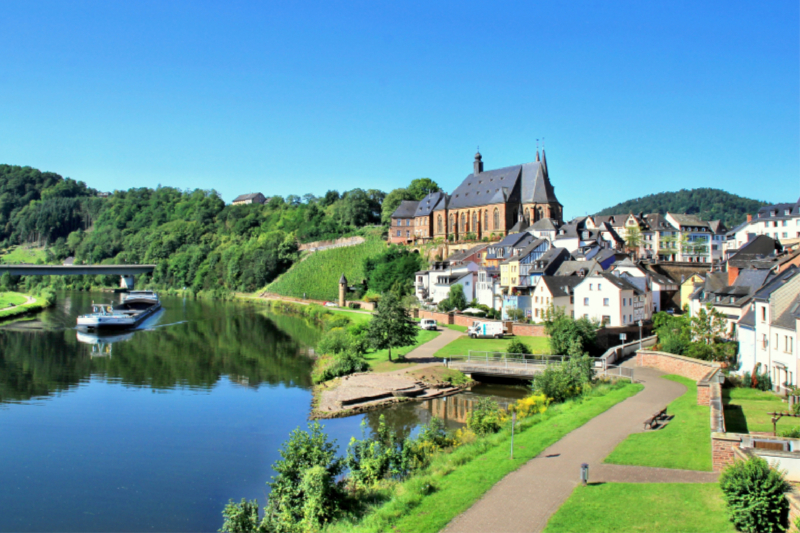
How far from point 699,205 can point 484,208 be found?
378 feet

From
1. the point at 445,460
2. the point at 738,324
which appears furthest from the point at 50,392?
the point at 738,324

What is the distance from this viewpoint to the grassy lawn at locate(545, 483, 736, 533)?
12016 mm

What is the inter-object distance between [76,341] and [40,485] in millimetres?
36706

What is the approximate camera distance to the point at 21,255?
14375cm

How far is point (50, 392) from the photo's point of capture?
108 ft

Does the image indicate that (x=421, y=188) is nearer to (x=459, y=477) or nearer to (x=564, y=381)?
(x=564, y=381)

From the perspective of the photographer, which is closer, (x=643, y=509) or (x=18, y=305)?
(x=643, y=509)

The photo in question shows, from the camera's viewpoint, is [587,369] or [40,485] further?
[587,369]

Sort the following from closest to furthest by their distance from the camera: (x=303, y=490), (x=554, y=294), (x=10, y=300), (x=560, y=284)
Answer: (x=303, y=490) → (x=554, y=294) → (x=560, y=284) → (x=10, y=300)

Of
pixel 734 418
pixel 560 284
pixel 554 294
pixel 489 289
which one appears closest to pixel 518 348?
pixel 554 294

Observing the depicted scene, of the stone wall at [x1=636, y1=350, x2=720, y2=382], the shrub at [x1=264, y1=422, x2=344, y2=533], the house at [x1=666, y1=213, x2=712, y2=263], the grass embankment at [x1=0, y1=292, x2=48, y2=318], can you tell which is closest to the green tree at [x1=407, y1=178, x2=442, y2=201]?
the house at [x1=666, y1=213, x2=712, y2=263]

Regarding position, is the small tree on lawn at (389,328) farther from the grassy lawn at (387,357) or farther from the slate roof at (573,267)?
the slate roof at (573,267)

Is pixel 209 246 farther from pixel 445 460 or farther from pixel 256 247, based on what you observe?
pixel 445 460

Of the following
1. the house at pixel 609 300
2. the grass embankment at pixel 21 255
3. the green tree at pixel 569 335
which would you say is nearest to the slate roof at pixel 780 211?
the house at pixel 609 300
